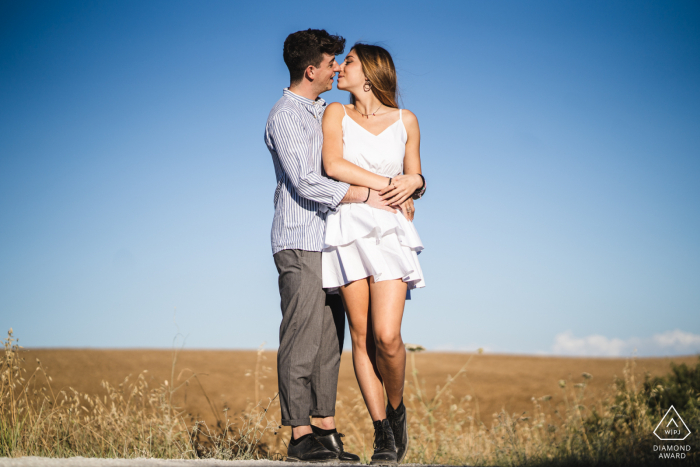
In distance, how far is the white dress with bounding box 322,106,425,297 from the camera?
3074 mm

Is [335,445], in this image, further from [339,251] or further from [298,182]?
[298,182]

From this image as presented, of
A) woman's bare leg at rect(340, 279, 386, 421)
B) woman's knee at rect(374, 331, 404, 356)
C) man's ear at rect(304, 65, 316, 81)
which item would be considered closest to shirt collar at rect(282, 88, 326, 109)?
man's ear at rect(304, 65, 316, 81)

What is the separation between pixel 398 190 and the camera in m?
3.16

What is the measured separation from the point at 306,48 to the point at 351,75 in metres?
0.33

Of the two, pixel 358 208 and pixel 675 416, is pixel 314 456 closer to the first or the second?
pixel 358 208

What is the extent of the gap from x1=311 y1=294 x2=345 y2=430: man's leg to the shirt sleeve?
2.15ft

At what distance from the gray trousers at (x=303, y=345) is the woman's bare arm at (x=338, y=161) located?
19.3 inches

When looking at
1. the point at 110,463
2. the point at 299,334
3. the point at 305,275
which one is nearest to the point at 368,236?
the point at 305,275

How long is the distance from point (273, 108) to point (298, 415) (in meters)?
1.86

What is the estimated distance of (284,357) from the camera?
3115 millimetres

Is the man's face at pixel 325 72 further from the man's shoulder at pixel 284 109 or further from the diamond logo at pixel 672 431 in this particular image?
the diamond logo at pixel 672 431

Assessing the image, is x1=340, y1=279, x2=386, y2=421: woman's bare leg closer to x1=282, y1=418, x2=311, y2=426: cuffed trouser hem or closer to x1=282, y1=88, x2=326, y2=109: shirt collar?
x1=282, y1=418, x2=311, y2=426: cuffed trouser hem

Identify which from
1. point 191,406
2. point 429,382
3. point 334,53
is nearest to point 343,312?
point 334,53

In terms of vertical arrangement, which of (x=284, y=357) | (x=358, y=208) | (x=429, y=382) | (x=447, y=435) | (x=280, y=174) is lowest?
(x=429, y=382)
